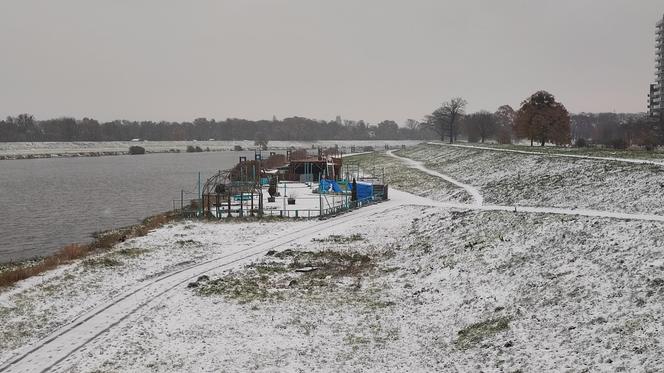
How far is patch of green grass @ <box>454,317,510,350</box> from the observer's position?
19328 mm

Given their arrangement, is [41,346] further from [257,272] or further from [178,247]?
[178,247]

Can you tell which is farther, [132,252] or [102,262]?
[132,252]

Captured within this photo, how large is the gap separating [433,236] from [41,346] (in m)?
24.5

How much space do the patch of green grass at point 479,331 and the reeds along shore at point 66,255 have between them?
943 inches

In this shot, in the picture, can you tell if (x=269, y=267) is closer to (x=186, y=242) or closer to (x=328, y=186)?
(x=186, y=242)

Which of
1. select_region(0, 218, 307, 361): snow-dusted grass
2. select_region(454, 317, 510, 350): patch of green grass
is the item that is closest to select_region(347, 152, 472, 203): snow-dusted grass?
select_region(0, 218, 307, 361): snow-dusted grass

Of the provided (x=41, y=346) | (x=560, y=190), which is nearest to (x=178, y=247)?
(x=41, y=346)

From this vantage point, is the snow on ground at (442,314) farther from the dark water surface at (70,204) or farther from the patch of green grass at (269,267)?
the dark water surface at (70,204)

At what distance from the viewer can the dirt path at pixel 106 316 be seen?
1886 cm

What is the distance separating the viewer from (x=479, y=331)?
2011 cm

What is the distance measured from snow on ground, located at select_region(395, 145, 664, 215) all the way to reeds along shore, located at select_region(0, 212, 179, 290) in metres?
31.4

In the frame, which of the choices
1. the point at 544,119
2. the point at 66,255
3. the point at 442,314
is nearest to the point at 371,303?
the point at 442,314

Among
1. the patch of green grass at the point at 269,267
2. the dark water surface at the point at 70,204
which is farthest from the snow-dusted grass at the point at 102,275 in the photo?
the dark water surface at the point at 70,204

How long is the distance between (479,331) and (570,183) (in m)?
28.3
